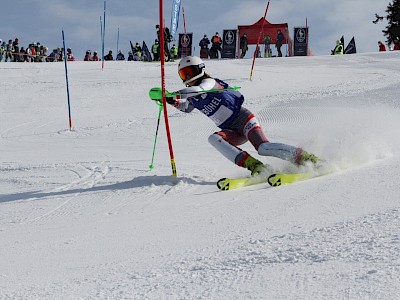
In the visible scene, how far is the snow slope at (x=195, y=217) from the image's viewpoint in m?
2.58

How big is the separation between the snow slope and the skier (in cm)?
31

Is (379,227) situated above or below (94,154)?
above

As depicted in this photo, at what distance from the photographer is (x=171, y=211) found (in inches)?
176

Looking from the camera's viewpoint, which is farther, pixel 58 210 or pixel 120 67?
pixel 120 67

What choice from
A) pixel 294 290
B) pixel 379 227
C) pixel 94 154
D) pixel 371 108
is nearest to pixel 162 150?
pixel 94 154

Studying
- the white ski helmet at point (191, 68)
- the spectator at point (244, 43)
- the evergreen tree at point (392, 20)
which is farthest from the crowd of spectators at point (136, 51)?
the white ski helmet at point (191, 68)

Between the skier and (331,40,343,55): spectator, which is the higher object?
(331,40,343,55): spectator

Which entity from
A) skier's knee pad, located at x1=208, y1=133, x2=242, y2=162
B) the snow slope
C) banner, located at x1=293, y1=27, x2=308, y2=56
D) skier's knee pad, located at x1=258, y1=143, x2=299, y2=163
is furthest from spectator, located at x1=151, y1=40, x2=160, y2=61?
skier's knee pad, located at x1=258, y1=143, x2=299, y2=163

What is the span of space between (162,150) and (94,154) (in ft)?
3.29

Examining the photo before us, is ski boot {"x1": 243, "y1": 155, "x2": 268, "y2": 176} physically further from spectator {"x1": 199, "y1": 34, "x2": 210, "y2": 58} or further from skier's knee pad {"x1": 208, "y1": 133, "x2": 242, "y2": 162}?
spectator {"x1": 199, "y1": 34, "x2": 210, "y2": 58}

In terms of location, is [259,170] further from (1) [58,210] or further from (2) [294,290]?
(2) [294,290]

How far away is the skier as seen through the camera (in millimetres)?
5520

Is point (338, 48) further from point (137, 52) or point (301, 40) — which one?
point (137, 52)

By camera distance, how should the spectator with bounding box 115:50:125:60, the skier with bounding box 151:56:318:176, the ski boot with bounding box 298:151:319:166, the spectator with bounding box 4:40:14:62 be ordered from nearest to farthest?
the ski boot with bounding box 298:151:319:166 < the skier with bounding box 151:56:318:176 < the spectator with bounding box 4:40:14:62 < the spectator with bounding box 115:50:125:60
